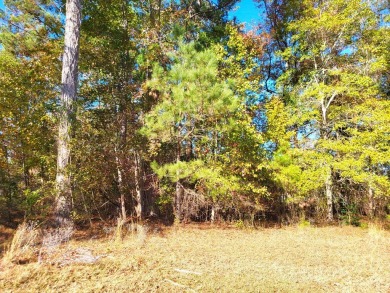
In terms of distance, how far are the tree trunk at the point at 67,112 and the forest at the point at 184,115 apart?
0.03 m

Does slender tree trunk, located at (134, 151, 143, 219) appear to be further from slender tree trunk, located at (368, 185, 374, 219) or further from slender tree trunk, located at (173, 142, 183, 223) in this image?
slender tree trunk, located at (368, 185, 374, 219)

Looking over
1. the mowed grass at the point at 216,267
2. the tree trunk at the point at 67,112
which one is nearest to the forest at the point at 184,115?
the tree trunk at the point at 67,112

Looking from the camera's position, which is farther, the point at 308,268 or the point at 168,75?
the point at 168,75

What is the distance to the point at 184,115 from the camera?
7.12 m

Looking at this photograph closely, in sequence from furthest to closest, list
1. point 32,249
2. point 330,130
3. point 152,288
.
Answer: point 330,130
point 32,249
point 152,288

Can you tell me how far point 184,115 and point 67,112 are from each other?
9.37 feet

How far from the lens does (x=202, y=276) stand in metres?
3.71

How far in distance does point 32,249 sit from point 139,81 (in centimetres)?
603

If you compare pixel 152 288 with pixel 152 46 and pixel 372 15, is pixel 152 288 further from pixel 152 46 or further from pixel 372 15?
pixel 372 15

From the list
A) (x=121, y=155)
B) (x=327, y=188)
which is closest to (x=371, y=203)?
(x=327, y=188)

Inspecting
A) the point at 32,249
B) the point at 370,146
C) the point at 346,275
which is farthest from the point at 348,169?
the point at 32,249

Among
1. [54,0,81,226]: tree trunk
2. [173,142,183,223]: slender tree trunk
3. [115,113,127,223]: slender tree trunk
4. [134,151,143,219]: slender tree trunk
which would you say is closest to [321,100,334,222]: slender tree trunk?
[173,142,183,223]: slender tree trunk

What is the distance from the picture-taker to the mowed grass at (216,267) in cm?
321

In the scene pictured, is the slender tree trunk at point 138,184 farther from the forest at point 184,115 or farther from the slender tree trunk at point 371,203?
the slender tree trunk at point 371,203
